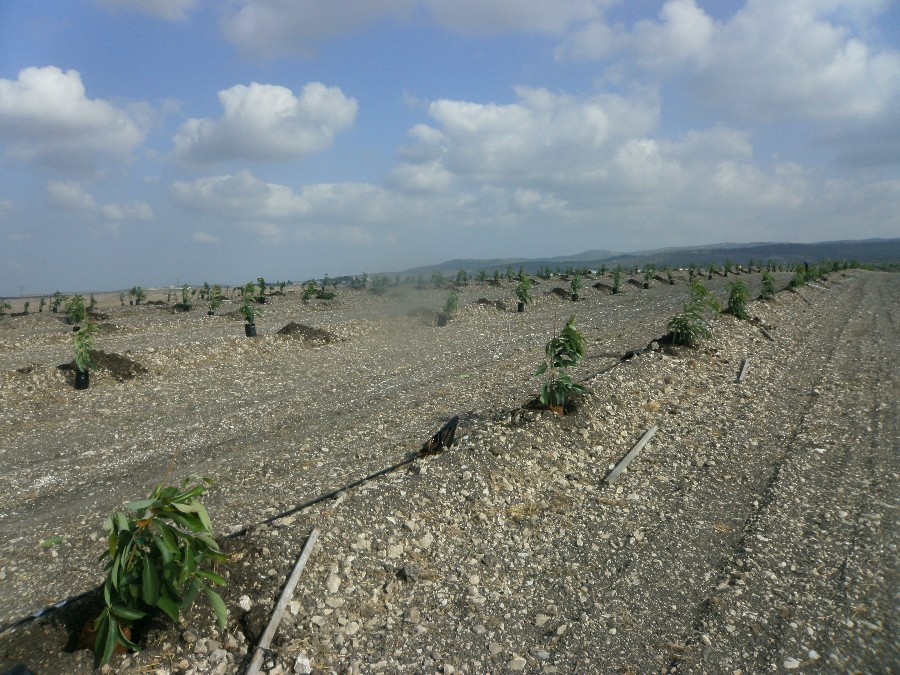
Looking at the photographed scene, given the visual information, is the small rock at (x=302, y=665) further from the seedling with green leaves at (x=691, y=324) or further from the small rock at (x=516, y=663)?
the seedling with green leaves at (x=691, y=324)

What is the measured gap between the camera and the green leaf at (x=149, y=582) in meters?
3.54

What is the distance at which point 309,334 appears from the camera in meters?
18.0

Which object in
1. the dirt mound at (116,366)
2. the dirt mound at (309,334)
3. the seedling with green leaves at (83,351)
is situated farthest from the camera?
the dirt mound at (309,334)

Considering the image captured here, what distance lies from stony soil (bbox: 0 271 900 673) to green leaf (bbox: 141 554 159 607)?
0.49m

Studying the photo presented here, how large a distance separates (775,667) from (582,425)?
14.1 ft

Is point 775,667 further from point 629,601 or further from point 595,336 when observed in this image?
point 595,336

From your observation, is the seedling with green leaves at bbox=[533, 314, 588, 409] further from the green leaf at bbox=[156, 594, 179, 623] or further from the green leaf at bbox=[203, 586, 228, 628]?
the green leaf at bbox=[156, 594, 179, 623]

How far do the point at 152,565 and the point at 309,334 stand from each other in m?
14.7

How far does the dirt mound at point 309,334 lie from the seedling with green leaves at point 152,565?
560 inches

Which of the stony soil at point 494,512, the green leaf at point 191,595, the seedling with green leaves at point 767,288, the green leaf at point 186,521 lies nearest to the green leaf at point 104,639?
the stony soil at point 494,512

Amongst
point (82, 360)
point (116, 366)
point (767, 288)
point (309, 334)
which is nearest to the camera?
point (82, 360)

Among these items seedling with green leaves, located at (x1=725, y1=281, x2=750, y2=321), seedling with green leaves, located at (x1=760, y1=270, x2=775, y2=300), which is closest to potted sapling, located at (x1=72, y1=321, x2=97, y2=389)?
seedling with green leaves, located at (x1=725, y1=281, x2=750, y2=321)

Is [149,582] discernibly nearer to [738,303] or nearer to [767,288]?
[738,303]

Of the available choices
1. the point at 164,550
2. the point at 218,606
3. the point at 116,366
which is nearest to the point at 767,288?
the point at 116,366
